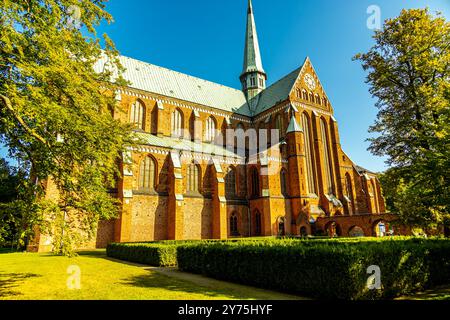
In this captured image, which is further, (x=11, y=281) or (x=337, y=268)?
(x=11, y=281)

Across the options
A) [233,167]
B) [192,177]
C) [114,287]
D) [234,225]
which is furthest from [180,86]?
[114,287]

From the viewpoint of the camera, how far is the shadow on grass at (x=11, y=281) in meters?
8.30

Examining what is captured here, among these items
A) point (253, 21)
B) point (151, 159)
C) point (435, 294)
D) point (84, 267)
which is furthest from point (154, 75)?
point (435, 294)

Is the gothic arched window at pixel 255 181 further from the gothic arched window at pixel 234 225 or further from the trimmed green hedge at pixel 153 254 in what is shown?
the trimmed green hedge at pixel 153 254

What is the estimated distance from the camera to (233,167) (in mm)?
33969

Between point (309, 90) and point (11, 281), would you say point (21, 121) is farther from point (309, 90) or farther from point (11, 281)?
point (309, 90)

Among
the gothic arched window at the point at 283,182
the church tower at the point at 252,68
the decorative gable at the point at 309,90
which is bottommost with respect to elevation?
the gothic arched window at the point at 283,182

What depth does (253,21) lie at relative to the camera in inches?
1941

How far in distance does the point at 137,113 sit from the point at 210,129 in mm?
10041

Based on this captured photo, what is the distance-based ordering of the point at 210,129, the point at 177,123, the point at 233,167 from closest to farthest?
the point at 233,167 → the point at 177,123 → the point at 210,129

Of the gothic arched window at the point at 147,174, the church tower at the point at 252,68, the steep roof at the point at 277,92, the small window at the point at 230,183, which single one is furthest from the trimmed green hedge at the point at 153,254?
the church tower at the point at 252,68

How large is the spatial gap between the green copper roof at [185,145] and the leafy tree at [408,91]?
60.0ft
